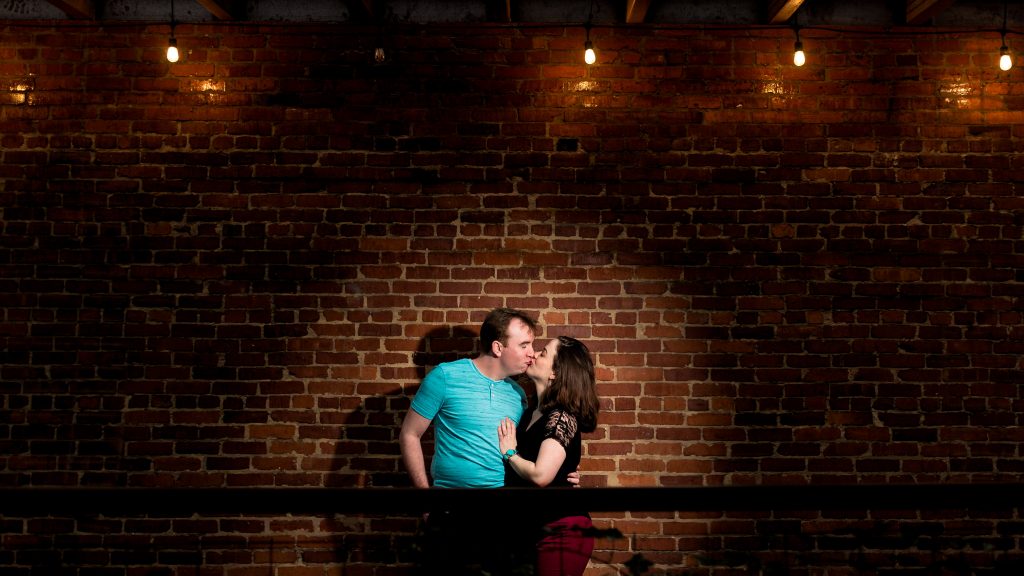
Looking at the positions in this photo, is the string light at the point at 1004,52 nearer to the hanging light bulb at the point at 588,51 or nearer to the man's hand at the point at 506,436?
the hanging light bulb at the point at 588,51

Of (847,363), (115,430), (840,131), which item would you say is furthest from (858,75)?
(115,430)

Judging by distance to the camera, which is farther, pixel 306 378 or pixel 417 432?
pixel 306 378

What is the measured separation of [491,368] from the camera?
11.5ft

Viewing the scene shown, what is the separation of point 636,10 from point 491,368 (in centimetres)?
192

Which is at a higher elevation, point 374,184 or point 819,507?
point 374,184

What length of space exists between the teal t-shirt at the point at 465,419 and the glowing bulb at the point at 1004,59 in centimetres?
300

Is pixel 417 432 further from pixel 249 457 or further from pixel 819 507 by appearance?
pixel 819 507

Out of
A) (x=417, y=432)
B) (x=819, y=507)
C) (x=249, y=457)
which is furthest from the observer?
(x=249, y=457)

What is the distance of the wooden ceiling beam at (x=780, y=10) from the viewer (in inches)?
146

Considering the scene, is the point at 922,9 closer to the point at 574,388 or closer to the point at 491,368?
the point at 574,388

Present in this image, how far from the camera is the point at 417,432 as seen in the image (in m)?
3.51

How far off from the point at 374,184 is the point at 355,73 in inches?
23.2

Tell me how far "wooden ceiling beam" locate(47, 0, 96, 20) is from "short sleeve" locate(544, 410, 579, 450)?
3.08 meters

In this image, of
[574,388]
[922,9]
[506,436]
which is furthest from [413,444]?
[922,9]
